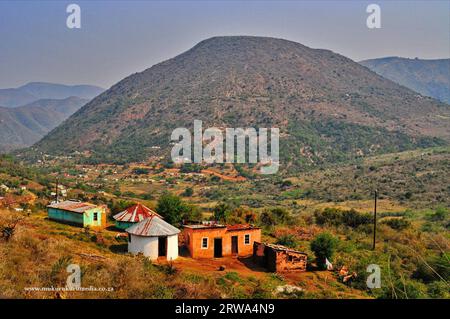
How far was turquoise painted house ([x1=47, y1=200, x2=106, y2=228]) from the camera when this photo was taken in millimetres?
28672

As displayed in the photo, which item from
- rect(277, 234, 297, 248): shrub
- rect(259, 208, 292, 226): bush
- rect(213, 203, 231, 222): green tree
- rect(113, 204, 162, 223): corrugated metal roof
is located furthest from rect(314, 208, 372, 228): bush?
rect(113, 204, 162, 223): corrugated metal roof

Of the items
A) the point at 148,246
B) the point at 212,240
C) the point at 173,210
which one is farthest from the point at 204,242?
the point at 173,210

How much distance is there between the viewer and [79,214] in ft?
94.1

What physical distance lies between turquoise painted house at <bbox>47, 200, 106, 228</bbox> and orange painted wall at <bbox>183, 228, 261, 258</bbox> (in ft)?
23.1

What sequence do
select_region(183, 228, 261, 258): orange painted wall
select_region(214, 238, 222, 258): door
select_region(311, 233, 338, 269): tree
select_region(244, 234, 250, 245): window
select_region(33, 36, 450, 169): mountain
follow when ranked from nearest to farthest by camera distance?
select_region(183, 228, 261, 258): orange painted wall
select_region(311, 233, 338, 269): tree
select_region(214, 238, 222, 258): door
select_region(244, 234, 250, 245): window
select_region(33, 36, 450, 169): mountain

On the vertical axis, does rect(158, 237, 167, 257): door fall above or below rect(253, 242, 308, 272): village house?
above

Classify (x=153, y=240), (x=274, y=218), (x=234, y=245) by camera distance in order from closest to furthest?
(x=153, y=240) < (x=234, y=245) < (x=274, y=218)

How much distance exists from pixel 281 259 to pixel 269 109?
360 feet

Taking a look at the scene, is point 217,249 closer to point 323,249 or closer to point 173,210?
point 323,249

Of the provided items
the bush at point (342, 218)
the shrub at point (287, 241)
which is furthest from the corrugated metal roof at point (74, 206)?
the bush at point (342, 218)

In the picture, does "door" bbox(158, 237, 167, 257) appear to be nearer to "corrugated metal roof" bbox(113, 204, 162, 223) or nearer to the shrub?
"corrugated metal roof" bbox(113, 204, 162, 223)

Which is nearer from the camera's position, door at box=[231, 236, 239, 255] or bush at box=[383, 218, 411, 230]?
door at box=[231, 236, 239, 255]

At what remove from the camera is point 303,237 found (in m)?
32.2
